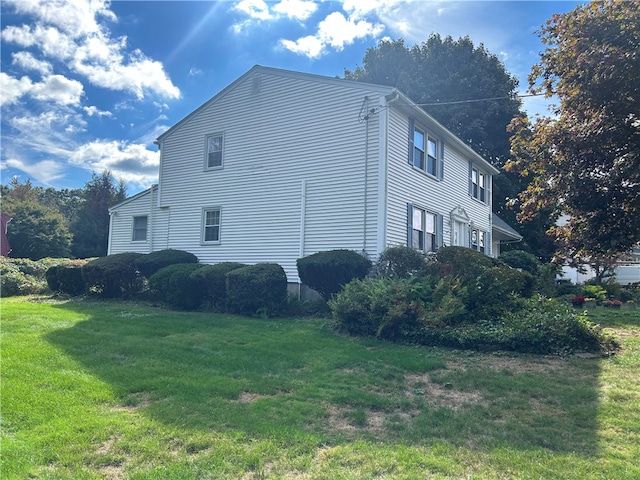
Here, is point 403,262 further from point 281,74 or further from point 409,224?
point 281,74

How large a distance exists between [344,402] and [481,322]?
15.7 feet

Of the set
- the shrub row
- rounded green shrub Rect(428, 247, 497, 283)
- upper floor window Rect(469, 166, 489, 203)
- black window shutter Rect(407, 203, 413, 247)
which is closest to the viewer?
the shrub row

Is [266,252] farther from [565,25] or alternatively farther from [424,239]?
[565,25]

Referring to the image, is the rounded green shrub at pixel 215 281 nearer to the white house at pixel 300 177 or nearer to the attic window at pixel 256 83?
the white house at pixel 300 177

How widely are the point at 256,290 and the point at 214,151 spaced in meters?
7.59

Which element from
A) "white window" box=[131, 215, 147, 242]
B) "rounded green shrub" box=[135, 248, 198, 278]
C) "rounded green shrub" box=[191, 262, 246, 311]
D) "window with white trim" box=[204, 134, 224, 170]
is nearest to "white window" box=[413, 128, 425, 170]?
"rounded green shrub" box=[191, 262, 246, 311]

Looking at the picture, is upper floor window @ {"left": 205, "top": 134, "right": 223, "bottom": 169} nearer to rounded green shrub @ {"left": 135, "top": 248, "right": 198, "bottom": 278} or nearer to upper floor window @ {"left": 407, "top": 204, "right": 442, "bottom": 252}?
rounded green shrub @ {"left": 135, "top": 248, "right": 198, "bottom": 278}

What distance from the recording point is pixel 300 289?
46.6ft

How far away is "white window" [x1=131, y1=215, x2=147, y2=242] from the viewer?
1922cm

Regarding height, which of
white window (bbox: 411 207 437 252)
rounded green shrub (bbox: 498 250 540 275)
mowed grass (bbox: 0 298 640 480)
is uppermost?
white window (bbox: 411 207 437 252)

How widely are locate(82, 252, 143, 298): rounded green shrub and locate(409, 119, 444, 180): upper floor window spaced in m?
9.87

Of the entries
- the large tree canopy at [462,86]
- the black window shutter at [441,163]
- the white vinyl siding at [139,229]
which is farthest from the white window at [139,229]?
the large tree canopy at [462,86]

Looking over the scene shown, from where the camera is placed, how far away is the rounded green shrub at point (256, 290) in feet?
38.2

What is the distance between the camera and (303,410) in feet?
16.3
